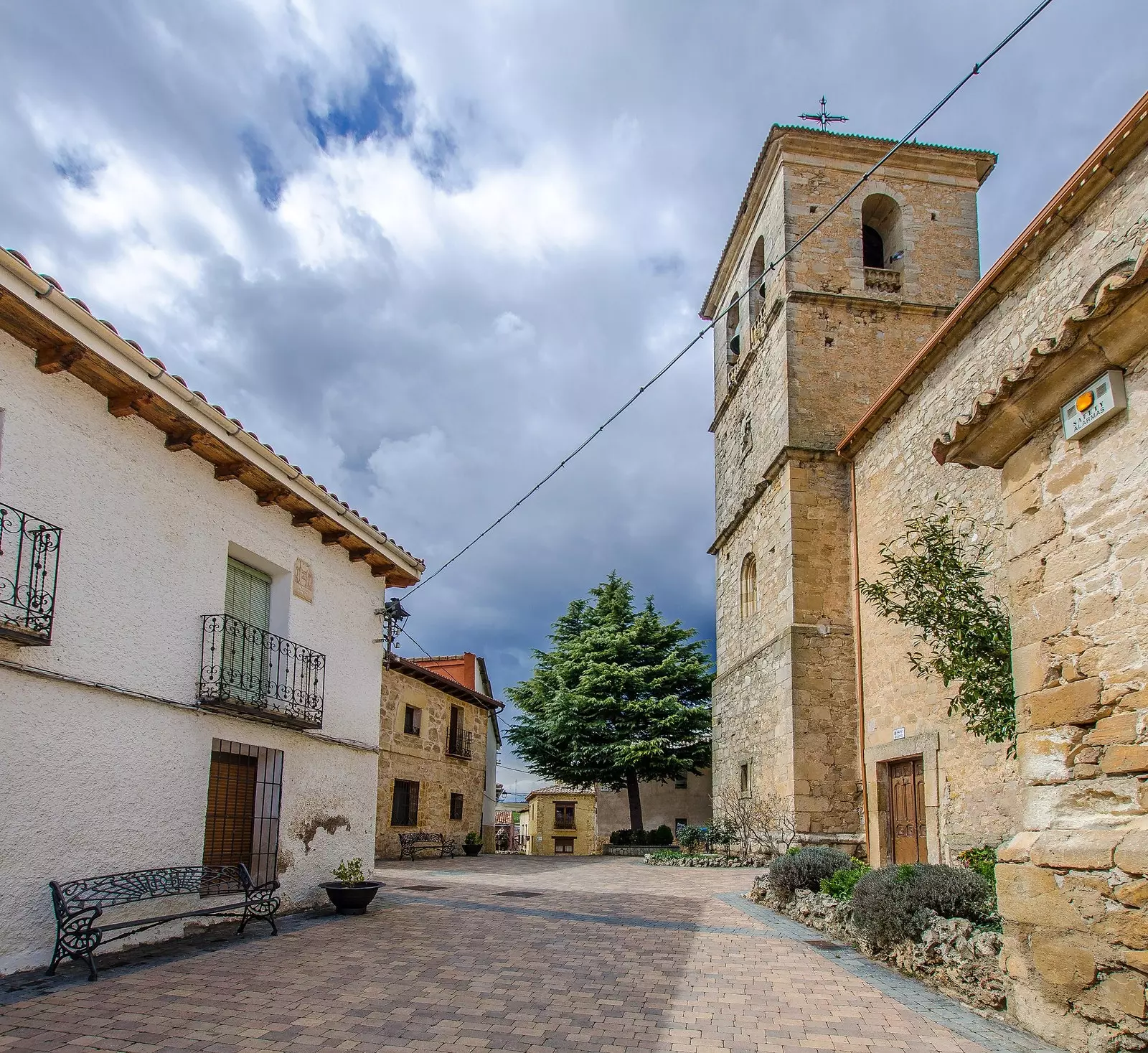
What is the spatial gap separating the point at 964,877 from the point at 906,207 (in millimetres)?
15818

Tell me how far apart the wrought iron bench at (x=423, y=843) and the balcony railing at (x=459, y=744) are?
2038 millimetres

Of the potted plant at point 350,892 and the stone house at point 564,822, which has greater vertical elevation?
the potted plant at point 350,892

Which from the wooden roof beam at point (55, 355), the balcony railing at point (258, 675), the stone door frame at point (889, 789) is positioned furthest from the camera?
the stone door frame at point (889, 789)

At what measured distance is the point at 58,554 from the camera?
6.62 meters

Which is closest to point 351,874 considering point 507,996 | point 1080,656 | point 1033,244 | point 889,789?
point 507,996

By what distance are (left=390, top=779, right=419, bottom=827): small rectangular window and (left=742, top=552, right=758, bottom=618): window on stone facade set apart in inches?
337

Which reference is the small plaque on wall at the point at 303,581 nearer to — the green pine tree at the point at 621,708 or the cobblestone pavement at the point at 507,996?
the cobblestone pavement at the point at 507,996

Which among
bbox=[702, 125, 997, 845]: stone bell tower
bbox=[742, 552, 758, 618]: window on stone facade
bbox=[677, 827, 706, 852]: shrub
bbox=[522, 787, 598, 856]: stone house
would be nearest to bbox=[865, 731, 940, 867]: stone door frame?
bbox=[702, 125, 997, 845]: stone bell tower

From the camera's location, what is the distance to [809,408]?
16.7m

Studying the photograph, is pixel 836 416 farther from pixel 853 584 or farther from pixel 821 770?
pixel 821 770

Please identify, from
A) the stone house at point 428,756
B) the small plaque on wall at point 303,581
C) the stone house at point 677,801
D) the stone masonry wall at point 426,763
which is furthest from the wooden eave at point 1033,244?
the stone house at point 677,801

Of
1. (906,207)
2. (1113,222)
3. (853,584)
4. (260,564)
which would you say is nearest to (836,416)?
(853,584)

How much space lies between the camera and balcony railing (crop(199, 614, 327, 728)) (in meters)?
8.37

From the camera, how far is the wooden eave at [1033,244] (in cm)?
888
